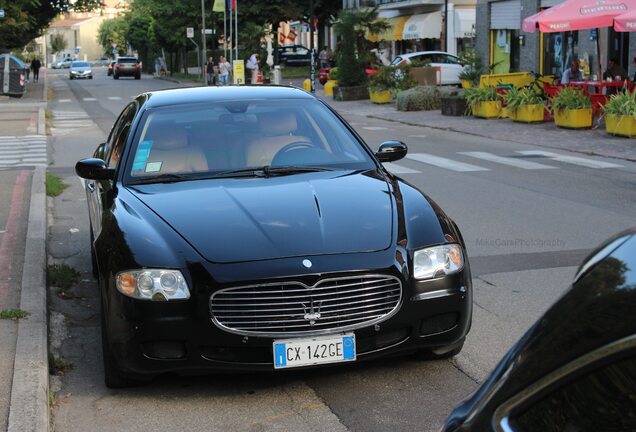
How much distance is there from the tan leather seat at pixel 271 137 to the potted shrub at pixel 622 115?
45.3 ft

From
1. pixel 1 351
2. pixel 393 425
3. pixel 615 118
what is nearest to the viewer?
pixel 393 425

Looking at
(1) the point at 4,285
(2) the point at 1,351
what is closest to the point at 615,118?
(1) the point at 4,285

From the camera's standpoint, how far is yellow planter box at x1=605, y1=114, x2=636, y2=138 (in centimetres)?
1862

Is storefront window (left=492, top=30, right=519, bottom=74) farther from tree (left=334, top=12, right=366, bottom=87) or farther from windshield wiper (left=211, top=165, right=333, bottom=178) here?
windshield wiper (left=211, top=165, right=333, bottom=178)

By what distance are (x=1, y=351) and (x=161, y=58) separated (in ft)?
270

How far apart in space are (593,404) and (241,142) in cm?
473

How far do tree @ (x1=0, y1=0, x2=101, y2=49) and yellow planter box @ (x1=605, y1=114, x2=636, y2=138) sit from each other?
29169 millimetres

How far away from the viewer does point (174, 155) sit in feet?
20.0

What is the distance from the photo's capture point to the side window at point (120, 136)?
6408 millimetres

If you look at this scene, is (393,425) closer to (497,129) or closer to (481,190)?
(481,190)

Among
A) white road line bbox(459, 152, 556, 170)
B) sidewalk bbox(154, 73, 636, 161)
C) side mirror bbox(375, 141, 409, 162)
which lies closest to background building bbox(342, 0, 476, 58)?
sidewalk bbox(154, 73, 636, 161)

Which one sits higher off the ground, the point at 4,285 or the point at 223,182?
the point at 223,182

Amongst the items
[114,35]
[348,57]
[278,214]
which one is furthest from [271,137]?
[114,35]

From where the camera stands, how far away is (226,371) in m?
4.66
